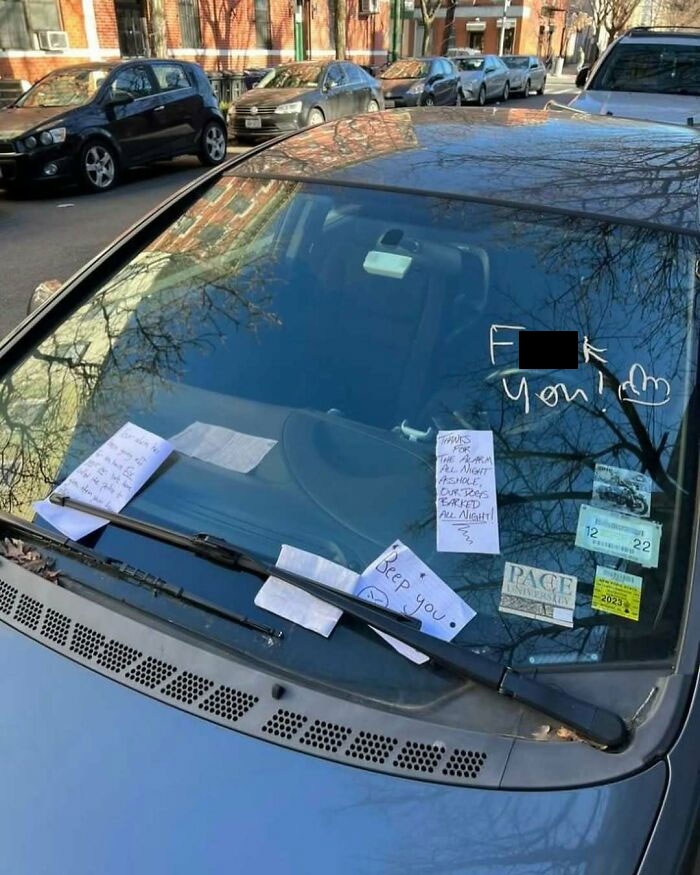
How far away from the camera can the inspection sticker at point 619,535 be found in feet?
4.49

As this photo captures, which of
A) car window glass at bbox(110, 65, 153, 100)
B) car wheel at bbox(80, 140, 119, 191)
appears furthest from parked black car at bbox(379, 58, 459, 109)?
car wheel at bbox(80, 140, 119, 191)

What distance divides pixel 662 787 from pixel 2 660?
1.11 m

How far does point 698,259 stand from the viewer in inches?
64.0

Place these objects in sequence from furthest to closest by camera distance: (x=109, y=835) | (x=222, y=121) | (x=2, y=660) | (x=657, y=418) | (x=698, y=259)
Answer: (x=222, y=121) < (x=698, y=259) < (x=657, y=418) < (x=2, y=660) < (x=109, y=835)

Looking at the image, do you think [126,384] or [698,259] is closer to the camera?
[698,259]

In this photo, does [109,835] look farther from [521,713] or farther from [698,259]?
[698,259]

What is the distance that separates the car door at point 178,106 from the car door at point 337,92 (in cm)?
300

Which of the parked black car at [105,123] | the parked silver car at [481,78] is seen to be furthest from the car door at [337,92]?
the parked silver car at [481,78]

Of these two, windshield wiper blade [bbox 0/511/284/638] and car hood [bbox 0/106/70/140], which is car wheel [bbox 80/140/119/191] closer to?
car hood [bbox 0/106/70/140]

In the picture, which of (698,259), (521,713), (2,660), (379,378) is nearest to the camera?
(521,713)

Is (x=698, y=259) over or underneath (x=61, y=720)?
over

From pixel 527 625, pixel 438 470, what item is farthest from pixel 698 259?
pixel 527 625

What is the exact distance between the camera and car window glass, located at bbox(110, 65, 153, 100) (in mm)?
10125

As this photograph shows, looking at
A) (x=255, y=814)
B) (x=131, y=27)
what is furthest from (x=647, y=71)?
(x=131, y=27)
